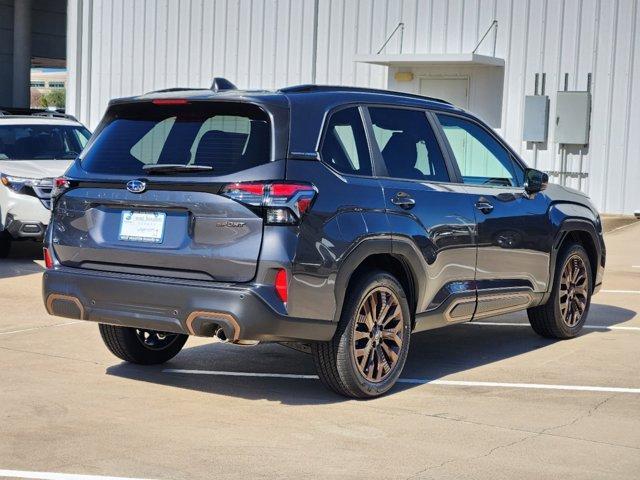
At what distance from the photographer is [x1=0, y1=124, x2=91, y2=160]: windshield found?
48.6ft

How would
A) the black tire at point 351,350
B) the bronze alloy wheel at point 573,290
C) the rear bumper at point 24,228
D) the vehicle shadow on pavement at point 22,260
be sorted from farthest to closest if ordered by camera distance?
the rear bumper at point 24,228 → the vehicle shadow on pavement at point 22,260 → the bronze alloy wheel at point 573,290 → the black tire at point 351,350

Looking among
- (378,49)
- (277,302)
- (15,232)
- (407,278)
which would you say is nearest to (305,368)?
(407,278)

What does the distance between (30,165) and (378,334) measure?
8.26 metres

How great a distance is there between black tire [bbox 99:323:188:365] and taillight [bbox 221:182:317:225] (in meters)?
1.83

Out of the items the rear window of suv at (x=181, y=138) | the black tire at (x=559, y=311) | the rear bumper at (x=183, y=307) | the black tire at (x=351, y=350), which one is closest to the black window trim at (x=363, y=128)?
the rear window of suv at (x=181, y=138)

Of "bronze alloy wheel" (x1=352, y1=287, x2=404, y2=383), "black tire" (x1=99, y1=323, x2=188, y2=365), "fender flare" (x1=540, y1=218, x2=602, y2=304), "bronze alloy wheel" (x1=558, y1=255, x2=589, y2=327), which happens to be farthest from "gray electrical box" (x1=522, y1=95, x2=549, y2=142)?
"bronze alloy wheel" (x1=352, y1=287, x2=404, y2=383)

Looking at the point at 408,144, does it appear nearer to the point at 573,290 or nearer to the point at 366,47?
the point at 573,290

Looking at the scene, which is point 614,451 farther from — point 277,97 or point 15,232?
point 15,232

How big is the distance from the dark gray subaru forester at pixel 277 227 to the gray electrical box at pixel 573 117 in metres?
14.5

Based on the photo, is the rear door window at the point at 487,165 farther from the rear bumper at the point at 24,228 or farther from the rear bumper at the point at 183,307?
the rear bumper at the point at 24,228

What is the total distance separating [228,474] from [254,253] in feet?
4.60

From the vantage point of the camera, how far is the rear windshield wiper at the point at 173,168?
21.8ft

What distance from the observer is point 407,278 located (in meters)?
7.45

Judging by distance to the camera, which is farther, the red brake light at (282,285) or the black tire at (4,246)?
the black tire at (4,246)
